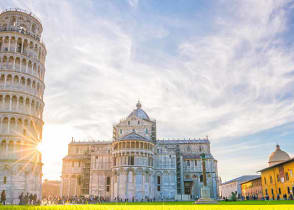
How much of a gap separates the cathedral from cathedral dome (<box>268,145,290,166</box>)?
1444 cm

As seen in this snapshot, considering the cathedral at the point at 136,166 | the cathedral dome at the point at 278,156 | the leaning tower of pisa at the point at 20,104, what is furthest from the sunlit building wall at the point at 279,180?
Answer: the leaning tower of pisa at the point at 20,104

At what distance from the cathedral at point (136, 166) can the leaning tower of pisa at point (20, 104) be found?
16487mm

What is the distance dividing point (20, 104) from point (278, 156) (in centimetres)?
5840

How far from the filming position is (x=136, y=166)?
52.2 meters

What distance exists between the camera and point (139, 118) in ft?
204

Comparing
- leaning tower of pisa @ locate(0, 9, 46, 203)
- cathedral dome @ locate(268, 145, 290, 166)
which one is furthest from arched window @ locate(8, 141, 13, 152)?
cathedral dome @ locate(268, 145, 290, 166)

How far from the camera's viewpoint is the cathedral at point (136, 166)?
5228 cm

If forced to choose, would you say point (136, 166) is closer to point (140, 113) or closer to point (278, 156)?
point (140, 113)

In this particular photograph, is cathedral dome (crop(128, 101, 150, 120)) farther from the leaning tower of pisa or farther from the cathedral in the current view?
the leaning tower of pisa

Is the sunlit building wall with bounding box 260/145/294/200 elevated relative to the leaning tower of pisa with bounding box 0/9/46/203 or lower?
lower

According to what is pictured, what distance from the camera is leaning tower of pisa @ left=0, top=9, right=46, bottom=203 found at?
38125mm

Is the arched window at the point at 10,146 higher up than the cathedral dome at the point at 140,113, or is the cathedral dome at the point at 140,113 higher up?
the cathedral dome at the point at 140,113

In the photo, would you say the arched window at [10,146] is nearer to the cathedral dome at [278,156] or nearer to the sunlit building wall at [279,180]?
the sunlit building wall at [279,180]

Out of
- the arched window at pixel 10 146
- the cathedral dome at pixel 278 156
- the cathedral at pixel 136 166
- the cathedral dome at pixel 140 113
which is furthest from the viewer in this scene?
the cathedral dome at pixel 278 156
